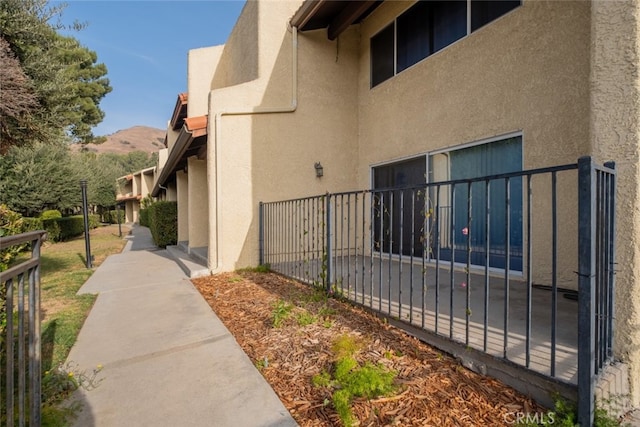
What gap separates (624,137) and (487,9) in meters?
3.92

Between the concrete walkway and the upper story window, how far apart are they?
19.0 ft

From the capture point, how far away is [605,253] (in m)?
2.00

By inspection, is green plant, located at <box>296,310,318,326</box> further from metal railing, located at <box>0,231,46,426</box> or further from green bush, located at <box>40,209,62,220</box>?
green bush, located at <box>40,209,62,220</box>

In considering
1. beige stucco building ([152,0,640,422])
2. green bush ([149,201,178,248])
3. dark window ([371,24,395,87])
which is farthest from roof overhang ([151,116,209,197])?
dark window ([371,24,395,87])

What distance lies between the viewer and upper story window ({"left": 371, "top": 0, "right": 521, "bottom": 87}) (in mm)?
4855

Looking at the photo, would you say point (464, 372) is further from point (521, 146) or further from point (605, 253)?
point (521, 146)

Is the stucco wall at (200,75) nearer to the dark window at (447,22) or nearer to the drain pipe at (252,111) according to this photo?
the drain pipe at (252,111)

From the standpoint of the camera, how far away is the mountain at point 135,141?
316ft

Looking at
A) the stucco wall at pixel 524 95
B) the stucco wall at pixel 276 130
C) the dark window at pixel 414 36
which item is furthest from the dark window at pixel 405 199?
the dark window at pixel 414 36

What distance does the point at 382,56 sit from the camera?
6848 millimetres

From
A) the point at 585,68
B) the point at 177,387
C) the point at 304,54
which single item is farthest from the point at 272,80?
the point at 177,387

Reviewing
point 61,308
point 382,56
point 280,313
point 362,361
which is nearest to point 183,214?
point 61,308

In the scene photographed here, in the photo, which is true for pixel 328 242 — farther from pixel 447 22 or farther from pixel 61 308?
pixel 447 22

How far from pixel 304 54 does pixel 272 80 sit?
1015 millimetres
